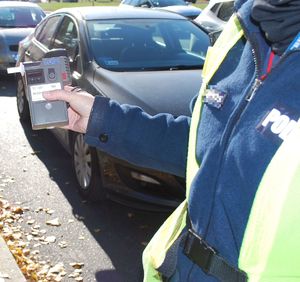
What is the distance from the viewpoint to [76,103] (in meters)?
1.78

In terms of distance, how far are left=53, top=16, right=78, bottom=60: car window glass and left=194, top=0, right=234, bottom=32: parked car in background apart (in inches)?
211

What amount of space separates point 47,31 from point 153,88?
2.44m

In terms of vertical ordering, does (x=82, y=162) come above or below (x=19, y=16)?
above

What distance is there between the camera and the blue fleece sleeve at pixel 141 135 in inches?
60.6

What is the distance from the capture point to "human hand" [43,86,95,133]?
177 centimetres

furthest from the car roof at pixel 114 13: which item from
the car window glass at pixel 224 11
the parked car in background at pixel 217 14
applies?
the car window glass at pixel 224 11

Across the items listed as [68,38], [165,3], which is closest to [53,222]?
[68,38]

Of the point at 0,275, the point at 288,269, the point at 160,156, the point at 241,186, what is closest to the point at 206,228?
the point at 241,186

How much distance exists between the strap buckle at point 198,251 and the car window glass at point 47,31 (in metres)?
4.96

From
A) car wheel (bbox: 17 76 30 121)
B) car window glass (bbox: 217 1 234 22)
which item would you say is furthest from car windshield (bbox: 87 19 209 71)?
car window glass (bbox: 217 1 234 22)

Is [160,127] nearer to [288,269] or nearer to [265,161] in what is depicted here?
[265,161]

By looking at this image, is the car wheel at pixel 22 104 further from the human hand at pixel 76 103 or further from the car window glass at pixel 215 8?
the car window glass at pixel 215 8

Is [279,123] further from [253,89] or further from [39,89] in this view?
[39,89]

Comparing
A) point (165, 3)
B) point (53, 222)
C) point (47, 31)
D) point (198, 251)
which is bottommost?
point (165, 3)
